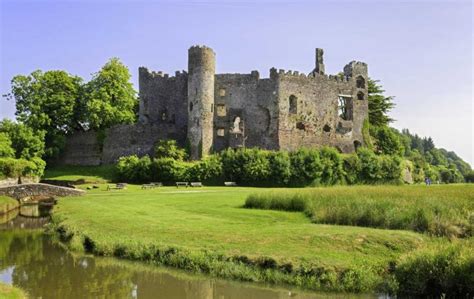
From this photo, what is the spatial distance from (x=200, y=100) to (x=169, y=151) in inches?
→ 254

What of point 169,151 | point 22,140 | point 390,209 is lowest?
point 390,209

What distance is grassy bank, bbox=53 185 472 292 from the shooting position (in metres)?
15.5

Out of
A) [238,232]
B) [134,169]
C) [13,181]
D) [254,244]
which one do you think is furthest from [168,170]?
[254,244]

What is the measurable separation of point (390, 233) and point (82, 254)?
37.8 feet

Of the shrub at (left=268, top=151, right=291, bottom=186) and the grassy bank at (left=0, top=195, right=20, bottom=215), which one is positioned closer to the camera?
the grassy bank at (left=0, top=195, right=20, bottom=215)

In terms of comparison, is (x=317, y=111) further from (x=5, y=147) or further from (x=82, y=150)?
(x=5, y=147)

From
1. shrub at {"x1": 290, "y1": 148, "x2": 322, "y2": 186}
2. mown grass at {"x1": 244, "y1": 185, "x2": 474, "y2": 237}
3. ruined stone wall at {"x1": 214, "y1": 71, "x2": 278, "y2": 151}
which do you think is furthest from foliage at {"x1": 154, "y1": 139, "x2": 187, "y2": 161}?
mown grass at {"x1": 244, "y1": 185, "x2": 474, "y2": 237}

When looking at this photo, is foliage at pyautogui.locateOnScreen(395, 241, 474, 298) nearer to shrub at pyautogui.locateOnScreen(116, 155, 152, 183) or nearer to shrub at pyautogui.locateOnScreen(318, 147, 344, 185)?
shrub at pyautogui.locateOnScreen(318, 147, 344, 185)

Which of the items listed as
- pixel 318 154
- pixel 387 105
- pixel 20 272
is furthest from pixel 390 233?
pixel 387 105

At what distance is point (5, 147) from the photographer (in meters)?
49.5

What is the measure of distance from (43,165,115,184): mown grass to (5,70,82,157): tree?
225 cm

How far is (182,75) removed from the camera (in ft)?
197

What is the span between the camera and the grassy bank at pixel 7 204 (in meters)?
35.0

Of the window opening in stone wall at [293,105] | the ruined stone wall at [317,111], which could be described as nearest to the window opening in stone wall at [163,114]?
the ruined stone wall at [317,111]
